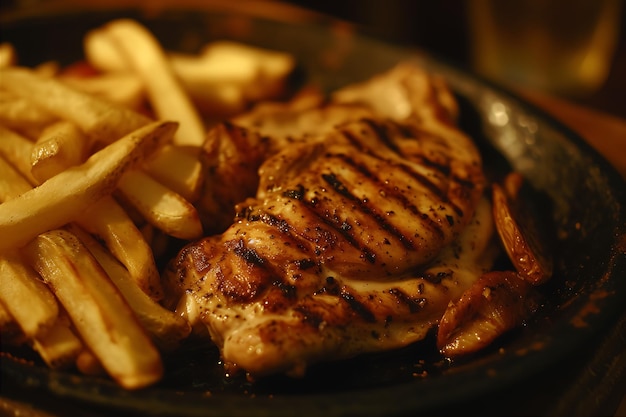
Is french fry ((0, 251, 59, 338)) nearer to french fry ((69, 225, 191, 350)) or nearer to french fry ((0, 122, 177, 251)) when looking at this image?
french fry ((0, 122, 177, 251))

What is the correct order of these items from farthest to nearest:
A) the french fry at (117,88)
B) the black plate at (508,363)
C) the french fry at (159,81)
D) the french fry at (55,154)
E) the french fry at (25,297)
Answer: the french fry at (117,88) → the french fry at (159,81) → the french fry at (55,154) → the french fry at (25,297) → the black plate at (508,363)

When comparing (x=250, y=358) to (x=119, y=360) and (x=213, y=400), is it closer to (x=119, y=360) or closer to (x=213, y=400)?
(x=213, y=400)

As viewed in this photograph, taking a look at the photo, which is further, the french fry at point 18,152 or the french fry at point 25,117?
the french fry at point 25,117

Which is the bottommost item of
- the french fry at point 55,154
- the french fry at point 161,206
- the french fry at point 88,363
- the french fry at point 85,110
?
the french fry at point 88,363

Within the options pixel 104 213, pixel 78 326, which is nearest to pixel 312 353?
pixel 78 326

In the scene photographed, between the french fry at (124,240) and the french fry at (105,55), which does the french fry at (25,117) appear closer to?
the french fry at (124,240)

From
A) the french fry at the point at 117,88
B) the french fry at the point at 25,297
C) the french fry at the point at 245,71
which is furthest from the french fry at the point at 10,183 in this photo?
the french fry at the point at 245,71
